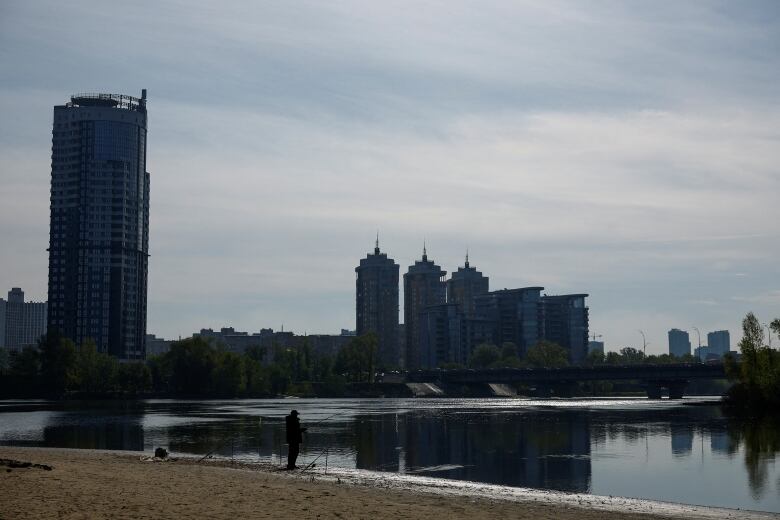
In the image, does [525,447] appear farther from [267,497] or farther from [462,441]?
[267,497]

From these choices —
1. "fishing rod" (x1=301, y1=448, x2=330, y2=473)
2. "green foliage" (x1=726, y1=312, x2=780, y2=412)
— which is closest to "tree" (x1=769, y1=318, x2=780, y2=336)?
"green foliage" (x1=726, y1=312, x2=780, y2=412)

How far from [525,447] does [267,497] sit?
131ft

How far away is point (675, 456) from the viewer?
211 ft

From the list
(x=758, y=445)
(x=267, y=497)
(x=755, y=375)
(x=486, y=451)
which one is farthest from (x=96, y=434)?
(x=755, y=375)

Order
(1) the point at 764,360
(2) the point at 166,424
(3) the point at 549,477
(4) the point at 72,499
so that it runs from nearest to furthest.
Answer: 1. (4) the point at 72,499
2. (3) the point at 549,477
3. (2) the point at 166,424
4. (1) the point at 764,360

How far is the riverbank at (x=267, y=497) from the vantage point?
29.5m

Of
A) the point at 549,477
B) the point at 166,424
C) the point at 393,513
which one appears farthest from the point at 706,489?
the point at 166,424

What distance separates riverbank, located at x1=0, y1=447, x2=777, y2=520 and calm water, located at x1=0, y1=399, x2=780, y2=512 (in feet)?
16.7

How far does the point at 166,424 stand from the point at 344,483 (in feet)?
209

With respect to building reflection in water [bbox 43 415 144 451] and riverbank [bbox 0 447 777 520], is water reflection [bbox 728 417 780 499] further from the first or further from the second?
building reflection in water [bbox 43 415 144 451]

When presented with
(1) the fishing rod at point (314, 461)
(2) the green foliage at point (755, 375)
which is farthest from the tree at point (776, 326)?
(1) the fishing rod at point (314, 461)

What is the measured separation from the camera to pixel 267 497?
3384cm

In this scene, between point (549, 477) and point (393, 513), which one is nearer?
point (393, 513)

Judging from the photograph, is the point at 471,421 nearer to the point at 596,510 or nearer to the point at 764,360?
the point at 764,360
